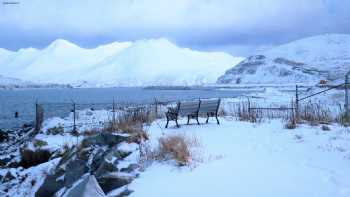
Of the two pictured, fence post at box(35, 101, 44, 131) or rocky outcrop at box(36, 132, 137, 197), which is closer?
rocky outcrop at box(36, 132, 137, 197)

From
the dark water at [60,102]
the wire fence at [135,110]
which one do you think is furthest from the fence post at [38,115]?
the dark water at [60,102]

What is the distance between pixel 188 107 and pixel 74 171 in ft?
20.2

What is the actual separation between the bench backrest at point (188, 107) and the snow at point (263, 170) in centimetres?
312

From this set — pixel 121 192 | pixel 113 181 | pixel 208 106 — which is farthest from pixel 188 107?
pixel 121 192

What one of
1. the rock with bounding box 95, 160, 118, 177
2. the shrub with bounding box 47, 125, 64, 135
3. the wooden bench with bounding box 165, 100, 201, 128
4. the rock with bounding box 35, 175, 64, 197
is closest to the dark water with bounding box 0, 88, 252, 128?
the shrub with bounding box 47, 125, 64, 135

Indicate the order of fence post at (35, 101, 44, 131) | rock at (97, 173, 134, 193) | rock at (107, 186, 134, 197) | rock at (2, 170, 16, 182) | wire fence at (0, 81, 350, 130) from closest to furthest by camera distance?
rock at (107, 186, 134, 197)
rock at (97, 173, 134, 193)
rock at (2, 170, 16, 182)
wire fence at (0, 81, 350, 130)
fence post at (35, 101, 44, 131)

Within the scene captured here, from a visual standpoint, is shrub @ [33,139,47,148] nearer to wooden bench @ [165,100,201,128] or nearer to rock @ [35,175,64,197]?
rock @ [35,175,64,197]

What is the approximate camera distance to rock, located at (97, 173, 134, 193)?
25.0 feet

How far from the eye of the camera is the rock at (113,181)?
7.62 metres

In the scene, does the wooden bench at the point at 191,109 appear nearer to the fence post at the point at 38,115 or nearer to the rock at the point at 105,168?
the rock at the point at 105,168

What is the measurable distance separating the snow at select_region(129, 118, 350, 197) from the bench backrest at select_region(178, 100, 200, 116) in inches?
123

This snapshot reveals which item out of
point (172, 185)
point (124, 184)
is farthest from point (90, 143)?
point (172, 185)

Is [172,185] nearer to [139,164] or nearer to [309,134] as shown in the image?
[139,164]

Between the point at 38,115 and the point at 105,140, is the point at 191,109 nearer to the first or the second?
the point at 105,140
